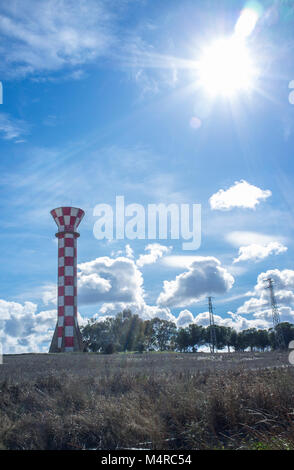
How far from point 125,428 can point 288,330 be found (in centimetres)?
10342

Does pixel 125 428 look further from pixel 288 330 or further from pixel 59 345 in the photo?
pixel 288 330

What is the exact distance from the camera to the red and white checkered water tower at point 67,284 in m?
48.1

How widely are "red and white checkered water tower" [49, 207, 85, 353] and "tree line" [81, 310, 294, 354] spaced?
3123cm

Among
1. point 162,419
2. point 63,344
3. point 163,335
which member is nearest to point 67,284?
point 63,344

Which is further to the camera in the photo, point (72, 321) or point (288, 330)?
point (288, 330)

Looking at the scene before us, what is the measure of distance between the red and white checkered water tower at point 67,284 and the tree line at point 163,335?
31.2m

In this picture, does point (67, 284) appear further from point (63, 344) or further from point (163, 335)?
point (163, 335)

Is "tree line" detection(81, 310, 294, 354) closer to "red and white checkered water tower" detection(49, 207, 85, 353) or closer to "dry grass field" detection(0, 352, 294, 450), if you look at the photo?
"red and white checkered water tower" detection(49, 207, 85, 353)

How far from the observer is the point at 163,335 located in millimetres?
102375

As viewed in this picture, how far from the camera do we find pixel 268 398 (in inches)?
379

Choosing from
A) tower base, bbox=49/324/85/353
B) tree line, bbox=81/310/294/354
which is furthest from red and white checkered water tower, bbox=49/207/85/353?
tree line, bbox=81/310/294/354

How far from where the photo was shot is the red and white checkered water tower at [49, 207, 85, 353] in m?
48.1
